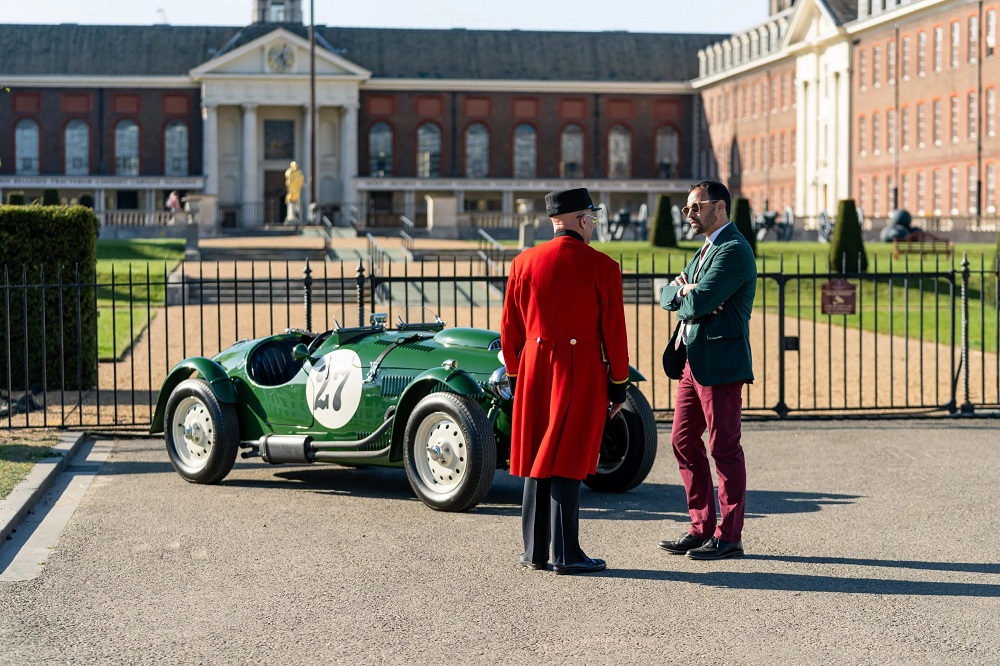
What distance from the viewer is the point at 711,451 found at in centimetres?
743

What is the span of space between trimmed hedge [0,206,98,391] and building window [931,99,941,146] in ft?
134

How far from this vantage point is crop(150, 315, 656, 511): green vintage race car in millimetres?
8570

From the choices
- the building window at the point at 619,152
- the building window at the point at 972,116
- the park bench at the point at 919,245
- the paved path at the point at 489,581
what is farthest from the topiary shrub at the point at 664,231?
the building window at the point at 619,152

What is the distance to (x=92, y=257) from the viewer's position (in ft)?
50.1

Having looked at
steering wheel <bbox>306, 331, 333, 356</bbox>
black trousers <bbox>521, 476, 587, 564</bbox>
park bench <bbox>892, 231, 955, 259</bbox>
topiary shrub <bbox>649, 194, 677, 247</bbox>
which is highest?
topiary shrub <bbox>649, 194, 677, 247</bbox>

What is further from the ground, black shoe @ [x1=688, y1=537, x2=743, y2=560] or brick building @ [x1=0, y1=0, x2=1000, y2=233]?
brick building @ [x1=0, y1=0, x2=1000, y2=233]

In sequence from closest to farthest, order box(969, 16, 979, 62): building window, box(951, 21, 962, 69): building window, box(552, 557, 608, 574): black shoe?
box(552, 557, 608, 574): black shoe < box(969, 16, 979, 62): building window < box(951, 21, 962, 69): building window

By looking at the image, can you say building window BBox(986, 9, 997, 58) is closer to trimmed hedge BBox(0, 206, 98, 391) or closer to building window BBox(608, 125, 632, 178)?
building window BBox(608, 125, 632, 178)

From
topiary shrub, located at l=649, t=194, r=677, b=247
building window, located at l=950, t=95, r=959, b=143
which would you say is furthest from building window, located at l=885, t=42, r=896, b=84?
topiary shrub, located at l=649, t=194, r=677, b=247

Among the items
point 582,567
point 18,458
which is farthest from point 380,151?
point 582,567

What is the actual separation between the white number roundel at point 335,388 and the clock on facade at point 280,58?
64.9 m

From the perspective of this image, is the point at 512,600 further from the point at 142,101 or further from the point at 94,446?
the point at 142,101

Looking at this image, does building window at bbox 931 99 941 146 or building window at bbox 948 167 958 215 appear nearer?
building window at bbox 948 167 958 215

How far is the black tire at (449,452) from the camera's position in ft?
27.4
